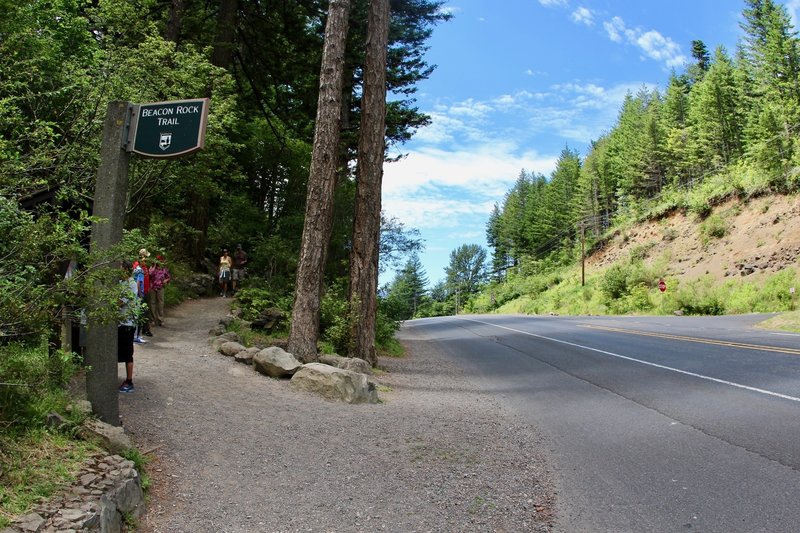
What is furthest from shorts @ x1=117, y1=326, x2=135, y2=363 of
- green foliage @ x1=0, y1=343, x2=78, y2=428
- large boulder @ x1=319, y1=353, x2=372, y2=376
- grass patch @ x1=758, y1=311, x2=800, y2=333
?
grass patch @ x1=758, y1=311, x2=800, y2=333

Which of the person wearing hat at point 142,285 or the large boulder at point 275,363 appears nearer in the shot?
the large boulder at point 275,363

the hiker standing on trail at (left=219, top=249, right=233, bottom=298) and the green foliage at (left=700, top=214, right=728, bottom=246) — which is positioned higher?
the green foliage at (left=700, top=214, right=728, bottom=246)

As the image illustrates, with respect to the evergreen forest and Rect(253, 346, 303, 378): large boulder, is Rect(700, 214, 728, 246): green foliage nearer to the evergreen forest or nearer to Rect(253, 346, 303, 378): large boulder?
the evergreen forest

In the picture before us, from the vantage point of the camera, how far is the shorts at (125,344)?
20.9 feet

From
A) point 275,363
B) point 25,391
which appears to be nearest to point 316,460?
point 25,391

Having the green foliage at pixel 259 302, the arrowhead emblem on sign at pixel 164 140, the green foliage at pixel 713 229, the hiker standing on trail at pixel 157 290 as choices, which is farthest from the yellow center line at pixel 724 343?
the green foliage at pixel 713 229

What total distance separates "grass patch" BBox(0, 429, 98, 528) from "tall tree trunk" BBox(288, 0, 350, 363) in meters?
6.12

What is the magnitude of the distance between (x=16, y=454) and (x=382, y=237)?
1994 centimetres

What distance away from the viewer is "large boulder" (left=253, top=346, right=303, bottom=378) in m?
8.59

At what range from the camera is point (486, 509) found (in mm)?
4328

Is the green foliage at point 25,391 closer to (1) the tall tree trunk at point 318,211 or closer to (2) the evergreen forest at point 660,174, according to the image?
(1) the tall tree trunk at point 318,211

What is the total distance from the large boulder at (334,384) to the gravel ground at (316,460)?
0.22 m

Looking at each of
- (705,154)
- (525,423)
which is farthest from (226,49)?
(705,154)

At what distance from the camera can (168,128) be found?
15.5 ft
